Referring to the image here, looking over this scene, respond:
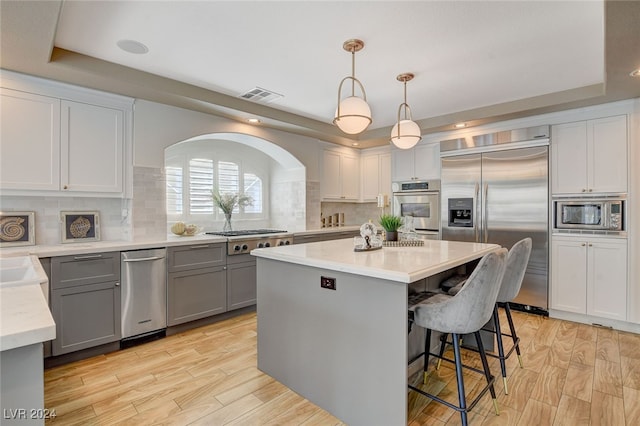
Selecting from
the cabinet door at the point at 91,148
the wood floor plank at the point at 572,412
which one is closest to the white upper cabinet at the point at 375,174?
the wood floor plank at the point at 572,412

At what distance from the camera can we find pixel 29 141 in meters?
2.63

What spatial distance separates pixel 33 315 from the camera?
103cm

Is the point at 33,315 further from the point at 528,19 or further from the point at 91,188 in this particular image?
the point at 528,19

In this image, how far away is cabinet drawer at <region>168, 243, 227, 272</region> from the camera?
3248 mm

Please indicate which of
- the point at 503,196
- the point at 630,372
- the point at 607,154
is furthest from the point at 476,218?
the point at 630,372

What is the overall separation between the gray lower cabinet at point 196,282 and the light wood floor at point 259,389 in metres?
0.36

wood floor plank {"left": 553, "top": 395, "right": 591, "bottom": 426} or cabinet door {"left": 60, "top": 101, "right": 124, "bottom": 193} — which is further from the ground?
cabinet door {"left": 60, "top": 101, "right": 124, "bottom": 193}

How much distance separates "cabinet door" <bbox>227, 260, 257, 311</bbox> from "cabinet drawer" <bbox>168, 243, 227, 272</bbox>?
195mm

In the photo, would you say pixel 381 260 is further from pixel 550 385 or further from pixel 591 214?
pixel 591 214

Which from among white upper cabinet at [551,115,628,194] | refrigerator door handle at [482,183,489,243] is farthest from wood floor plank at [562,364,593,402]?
white upper cabinet at [551,115,628,194]

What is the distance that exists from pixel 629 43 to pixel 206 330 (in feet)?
13.7

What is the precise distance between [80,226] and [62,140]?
0.81 m

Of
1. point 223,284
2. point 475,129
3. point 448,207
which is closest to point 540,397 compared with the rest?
point 448,207

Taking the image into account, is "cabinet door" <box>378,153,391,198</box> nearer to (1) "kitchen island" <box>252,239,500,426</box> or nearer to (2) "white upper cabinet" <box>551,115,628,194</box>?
(2) "white upper cabinet" <box>551,115,628,194</box>
